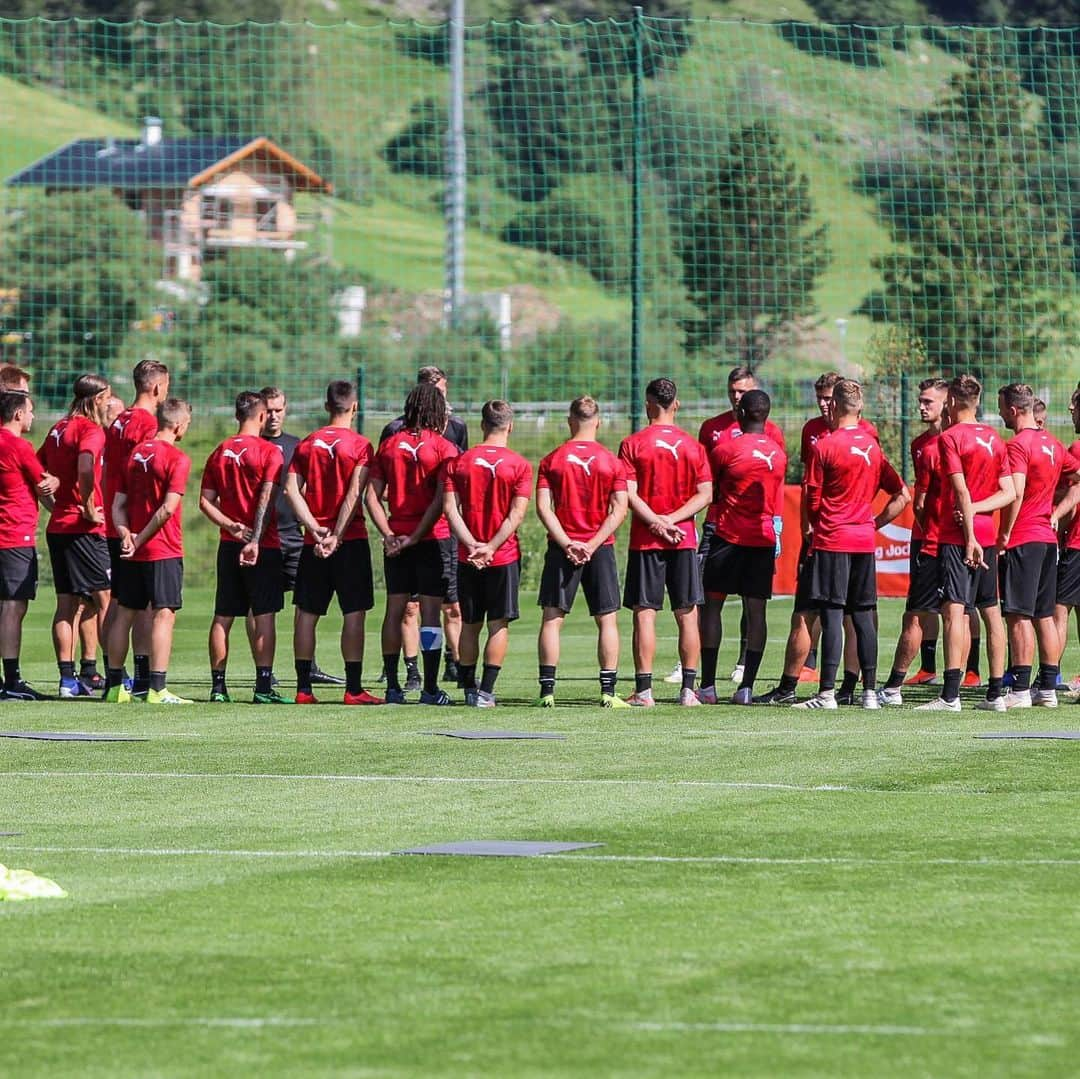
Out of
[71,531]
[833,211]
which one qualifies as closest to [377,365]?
[833,211]

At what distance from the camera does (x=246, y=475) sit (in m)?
14.5

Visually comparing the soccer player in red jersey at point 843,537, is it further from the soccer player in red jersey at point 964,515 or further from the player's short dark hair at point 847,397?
the soccer player in red jersey at point 964,515

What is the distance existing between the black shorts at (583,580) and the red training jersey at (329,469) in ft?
4.32

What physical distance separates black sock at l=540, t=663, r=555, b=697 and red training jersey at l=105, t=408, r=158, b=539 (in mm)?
2968

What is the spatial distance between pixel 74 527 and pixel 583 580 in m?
3.56

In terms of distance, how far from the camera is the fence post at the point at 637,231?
26969mm

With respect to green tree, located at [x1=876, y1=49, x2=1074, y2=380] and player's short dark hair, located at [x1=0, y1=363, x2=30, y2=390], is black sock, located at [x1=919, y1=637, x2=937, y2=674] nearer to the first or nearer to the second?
player's short dark hair, located at [x1=0, y1=363, x2=30, y2=390]

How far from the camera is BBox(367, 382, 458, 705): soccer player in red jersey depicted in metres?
14.3

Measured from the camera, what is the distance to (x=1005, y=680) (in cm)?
1552

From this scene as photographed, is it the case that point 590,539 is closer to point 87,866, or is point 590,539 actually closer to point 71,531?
point 71,531

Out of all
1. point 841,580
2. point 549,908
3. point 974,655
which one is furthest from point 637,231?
point 549,908

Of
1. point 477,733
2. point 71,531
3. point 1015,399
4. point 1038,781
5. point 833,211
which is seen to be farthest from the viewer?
point 833,211

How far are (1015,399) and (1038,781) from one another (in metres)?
4.17

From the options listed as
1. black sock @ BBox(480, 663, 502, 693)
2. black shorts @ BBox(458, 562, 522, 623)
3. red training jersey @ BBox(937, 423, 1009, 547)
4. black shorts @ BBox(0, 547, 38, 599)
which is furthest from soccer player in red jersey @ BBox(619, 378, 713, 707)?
black shorts @ BBox(0, 547, 38, 599)
